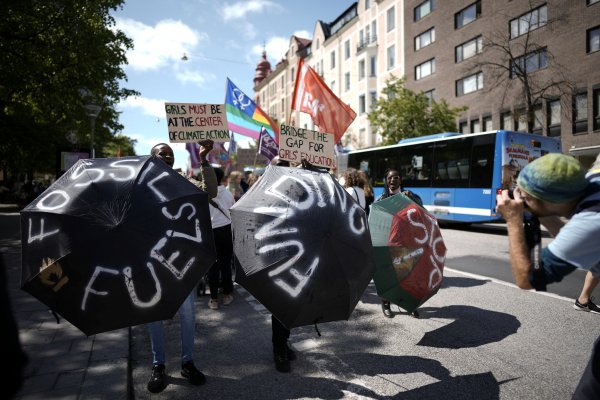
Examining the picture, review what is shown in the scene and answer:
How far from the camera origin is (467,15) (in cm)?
2773

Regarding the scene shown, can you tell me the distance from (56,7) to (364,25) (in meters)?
30.4

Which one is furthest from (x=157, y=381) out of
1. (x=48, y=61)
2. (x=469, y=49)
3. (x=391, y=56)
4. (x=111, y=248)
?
(x=391, y=56)

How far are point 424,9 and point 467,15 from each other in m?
4.61

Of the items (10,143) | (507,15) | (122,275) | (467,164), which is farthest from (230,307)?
(507,15)

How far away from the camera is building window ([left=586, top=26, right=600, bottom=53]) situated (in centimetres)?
2044

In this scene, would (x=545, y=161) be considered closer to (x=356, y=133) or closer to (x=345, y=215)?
(x=345, y=215)

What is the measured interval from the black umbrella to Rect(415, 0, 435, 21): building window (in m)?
33.5

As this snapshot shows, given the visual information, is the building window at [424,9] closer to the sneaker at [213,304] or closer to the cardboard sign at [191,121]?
the cardboard sign at [191,121]

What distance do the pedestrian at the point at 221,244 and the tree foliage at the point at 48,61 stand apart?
23.9ft

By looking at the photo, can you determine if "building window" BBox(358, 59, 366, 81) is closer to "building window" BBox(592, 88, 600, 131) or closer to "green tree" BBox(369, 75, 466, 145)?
"green tree" BBox(369, 75, 466, 145)

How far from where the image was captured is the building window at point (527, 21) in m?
22.8

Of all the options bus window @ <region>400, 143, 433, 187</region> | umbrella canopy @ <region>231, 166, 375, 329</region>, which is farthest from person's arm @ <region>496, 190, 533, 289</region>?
bus window @ <region>400, 143, 433, 187</region>

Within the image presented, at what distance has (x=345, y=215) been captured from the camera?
2695 millimetres

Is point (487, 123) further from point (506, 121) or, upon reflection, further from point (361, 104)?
point (361, 104)
